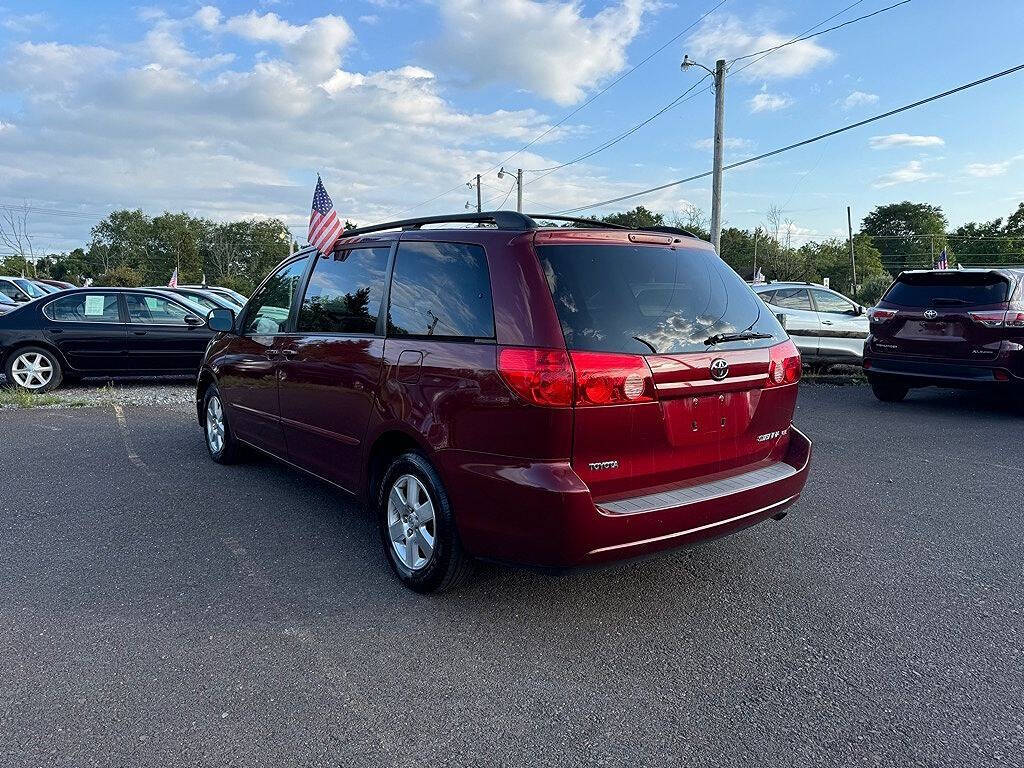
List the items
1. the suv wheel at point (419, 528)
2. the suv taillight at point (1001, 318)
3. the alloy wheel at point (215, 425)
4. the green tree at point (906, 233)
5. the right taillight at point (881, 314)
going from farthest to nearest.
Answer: the green tree at point (906, 233), the right taillight at point (881, 314), the suv taillight at point (1001, 318), the alloy wheel at point (215, 425), the suv wheel at point (419, 528)

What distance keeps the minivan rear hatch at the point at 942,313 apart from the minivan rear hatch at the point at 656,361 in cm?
590

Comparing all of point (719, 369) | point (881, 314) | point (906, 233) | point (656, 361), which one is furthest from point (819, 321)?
point (906, 233)

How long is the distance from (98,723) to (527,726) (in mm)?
1466

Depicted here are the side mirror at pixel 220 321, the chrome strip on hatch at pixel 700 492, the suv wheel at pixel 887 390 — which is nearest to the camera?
→ the chrome strip on hatch at pixel 700 492

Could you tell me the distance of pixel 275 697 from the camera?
2.72 m

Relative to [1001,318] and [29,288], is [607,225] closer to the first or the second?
[1001,318]

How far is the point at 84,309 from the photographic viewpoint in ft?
33.8

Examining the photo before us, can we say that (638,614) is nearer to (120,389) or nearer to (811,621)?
(811,621)

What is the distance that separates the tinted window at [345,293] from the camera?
400 centimetres

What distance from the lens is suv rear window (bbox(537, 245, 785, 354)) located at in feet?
10.1

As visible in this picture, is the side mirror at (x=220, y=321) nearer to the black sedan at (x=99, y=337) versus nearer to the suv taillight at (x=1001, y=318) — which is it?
the black sedan at (x=99, y=337)

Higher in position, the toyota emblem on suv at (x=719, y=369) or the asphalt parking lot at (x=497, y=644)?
the toyota emblem on suv at (x=719, y=369)

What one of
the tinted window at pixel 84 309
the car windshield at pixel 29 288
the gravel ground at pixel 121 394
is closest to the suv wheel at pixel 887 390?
the gravel ground at pixel 121 394

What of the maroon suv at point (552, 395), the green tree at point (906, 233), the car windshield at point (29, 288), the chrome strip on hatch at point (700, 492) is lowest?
the chrome strip on hatch at point (700, 492)
